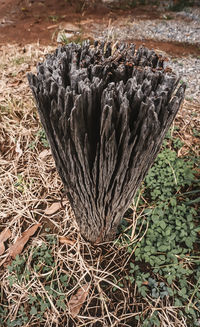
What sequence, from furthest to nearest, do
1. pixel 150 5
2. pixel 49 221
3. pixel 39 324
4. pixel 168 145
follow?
pixel 150 5, pixel 168 145, pixel 49 221, pixel 39 324

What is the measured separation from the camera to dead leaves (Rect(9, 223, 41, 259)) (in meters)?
1.87

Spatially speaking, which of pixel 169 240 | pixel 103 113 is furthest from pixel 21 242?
pixel 103 113

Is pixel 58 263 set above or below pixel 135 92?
below

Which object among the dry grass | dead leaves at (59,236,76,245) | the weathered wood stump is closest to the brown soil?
the dry grass

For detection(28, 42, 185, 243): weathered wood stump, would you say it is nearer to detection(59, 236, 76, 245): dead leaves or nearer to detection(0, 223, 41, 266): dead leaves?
detection(59, 236, 76, 245): dead leaves

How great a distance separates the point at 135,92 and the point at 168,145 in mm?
1620

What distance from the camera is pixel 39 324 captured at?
160 cm

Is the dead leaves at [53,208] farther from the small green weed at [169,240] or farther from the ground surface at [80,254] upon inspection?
the small green weed at [169,240]

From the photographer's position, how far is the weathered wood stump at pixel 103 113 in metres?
0.93

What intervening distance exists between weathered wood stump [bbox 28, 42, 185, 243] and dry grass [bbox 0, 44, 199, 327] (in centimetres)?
72

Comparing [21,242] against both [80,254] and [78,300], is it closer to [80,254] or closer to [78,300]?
Result: [80,254]

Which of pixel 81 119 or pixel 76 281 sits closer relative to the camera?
pixel 81 119

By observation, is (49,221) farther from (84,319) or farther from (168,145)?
(168,145)

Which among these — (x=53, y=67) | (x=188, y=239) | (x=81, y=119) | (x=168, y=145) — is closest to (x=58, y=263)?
(x=188, y=239)
